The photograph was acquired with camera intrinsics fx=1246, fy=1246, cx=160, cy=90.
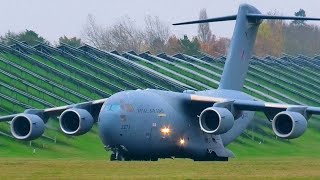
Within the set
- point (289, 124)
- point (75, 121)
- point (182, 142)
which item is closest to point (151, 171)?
point (289, 124)

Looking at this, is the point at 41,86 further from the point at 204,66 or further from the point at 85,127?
the point at 85,127

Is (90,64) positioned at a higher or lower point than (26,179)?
higher

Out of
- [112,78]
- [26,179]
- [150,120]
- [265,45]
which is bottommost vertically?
[26,179]

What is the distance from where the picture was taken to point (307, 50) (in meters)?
113

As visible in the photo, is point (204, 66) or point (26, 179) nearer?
point (26, 179)

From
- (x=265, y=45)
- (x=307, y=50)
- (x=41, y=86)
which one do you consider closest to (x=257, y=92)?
(x=41, y=86)

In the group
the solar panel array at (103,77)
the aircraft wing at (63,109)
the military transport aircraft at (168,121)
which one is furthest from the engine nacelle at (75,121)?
the solar panel array at (103,77)

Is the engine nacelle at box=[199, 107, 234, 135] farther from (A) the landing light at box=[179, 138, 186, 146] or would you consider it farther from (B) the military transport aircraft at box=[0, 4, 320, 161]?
(A) the landing light at box=[179, 138, 186, 146]

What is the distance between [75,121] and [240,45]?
1039cm

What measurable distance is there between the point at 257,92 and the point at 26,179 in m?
51.6

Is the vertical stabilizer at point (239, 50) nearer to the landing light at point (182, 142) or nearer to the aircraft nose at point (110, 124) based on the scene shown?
the landing light at point (182, 142)

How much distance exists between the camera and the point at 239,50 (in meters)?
60.2

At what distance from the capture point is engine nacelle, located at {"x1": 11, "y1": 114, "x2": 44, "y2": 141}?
175ft

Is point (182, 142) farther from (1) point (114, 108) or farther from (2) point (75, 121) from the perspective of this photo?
(2) point (75, 121)
